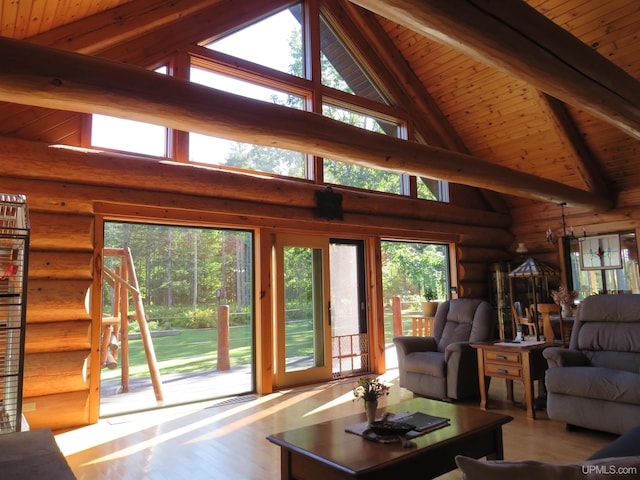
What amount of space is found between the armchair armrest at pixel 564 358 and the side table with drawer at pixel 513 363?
0.29m

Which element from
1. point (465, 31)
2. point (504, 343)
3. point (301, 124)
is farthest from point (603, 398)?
point (301, 124)

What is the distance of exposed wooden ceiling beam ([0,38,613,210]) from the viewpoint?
258 cm

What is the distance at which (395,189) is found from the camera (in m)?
7.44

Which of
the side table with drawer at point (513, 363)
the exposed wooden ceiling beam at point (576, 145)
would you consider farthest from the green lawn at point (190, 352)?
the exposed wooden ceiling beam at point (576, 145)

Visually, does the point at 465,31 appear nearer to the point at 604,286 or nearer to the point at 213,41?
the point at 213,41

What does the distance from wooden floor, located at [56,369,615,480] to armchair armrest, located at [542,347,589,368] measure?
560mm

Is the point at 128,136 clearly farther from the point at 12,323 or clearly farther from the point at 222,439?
the point at 222,439

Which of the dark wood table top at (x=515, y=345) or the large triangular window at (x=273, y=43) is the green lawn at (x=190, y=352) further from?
the large triangular window at (x=273, y=43)

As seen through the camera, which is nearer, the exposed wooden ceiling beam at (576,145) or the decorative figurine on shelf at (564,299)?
the decorative figurine on shelf at (564,299)

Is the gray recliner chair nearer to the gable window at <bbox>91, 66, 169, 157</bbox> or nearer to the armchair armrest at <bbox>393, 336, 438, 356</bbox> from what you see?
the armchair armrest at <bbox>393, 336, 438, 356</bbox>

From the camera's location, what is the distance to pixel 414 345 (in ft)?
17.9

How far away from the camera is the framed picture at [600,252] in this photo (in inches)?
298

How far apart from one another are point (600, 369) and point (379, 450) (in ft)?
8.12

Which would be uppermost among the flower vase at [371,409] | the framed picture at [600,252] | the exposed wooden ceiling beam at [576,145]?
the exposed wooden ceiling beam at [576,145]
